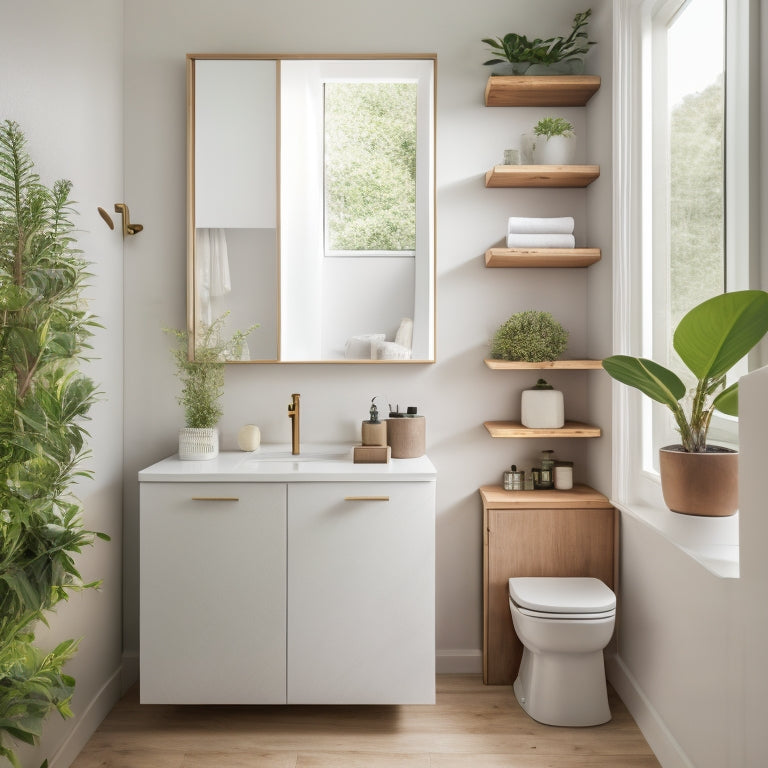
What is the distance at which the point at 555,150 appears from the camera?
2395 mm

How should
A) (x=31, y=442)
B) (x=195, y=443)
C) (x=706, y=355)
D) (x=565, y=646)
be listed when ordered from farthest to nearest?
(x=195, y=443), (x=565, y=646), (x=706, y=355), (x=31, y=442)

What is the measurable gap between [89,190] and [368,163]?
99 cm

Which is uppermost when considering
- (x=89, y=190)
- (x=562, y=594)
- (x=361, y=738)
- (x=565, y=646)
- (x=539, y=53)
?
(x=539, y=53)

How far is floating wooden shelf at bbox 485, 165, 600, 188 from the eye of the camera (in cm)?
233

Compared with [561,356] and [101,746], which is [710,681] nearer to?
[561,356]

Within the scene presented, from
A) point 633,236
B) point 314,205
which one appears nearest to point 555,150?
point 633,236

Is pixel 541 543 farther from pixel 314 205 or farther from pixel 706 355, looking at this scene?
pixel 314 205

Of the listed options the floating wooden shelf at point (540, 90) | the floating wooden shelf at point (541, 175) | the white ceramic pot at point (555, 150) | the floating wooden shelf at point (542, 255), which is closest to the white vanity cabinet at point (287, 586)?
the floating wooden shelf at point (542, 255)

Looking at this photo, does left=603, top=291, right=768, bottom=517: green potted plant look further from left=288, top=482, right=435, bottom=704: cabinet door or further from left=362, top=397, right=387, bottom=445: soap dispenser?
left=362, top=397, right=387, bottom=445: soap dispenser

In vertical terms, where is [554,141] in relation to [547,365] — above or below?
above

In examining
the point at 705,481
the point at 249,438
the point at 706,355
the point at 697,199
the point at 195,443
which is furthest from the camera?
the point at 249,438

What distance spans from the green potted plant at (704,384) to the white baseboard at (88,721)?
186 cm

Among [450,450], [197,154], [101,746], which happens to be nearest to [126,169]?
[197,154]

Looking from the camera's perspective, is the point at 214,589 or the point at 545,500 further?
the point at 545,500
